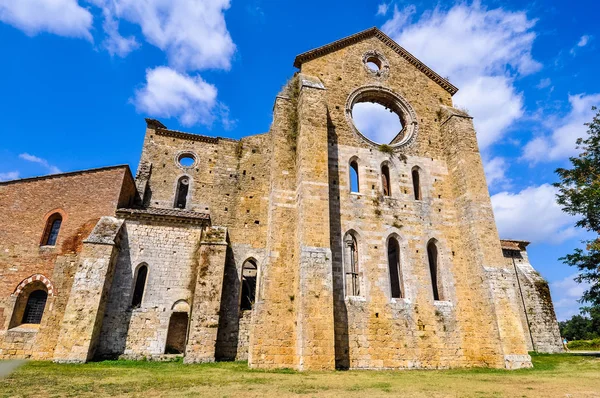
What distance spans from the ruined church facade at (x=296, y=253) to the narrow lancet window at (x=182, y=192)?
12 centimetres

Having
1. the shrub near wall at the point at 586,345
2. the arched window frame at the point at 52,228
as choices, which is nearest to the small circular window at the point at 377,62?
the arched window frame at the point at 52,228

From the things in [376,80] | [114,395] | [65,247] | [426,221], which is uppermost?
[376,80]

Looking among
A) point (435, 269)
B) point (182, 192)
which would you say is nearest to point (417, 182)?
point (435, 269)

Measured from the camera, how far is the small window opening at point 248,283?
1562cm

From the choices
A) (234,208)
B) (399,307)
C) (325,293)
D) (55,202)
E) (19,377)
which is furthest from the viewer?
(234,208)

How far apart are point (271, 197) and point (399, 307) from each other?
6.55 metres

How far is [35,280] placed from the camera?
1292 cm

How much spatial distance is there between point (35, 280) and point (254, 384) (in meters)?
10.6

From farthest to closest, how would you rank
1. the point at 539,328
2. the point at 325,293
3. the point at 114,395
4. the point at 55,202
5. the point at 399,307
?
the point at 539,328, the point at 55,202, the point at 399,307, the point at 325,293, the point at 114,395

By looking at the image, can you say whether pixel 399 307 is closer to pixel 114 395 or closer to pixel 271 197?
pixel 271 197

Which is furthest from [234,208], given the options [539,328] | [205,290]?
[539,328]

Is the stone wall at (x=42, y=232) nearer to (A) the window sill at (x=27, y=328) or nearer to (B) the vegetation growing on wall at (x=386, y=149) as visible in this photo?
(A) the window sill at (x=27, y=328)

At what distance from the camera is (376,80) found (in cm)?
1694

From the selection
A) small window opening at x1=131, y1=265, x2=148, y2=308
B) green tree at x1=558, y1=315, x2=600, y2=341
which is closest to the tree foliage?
green tree at x1=558, y1=315, x2=600, y2=341
